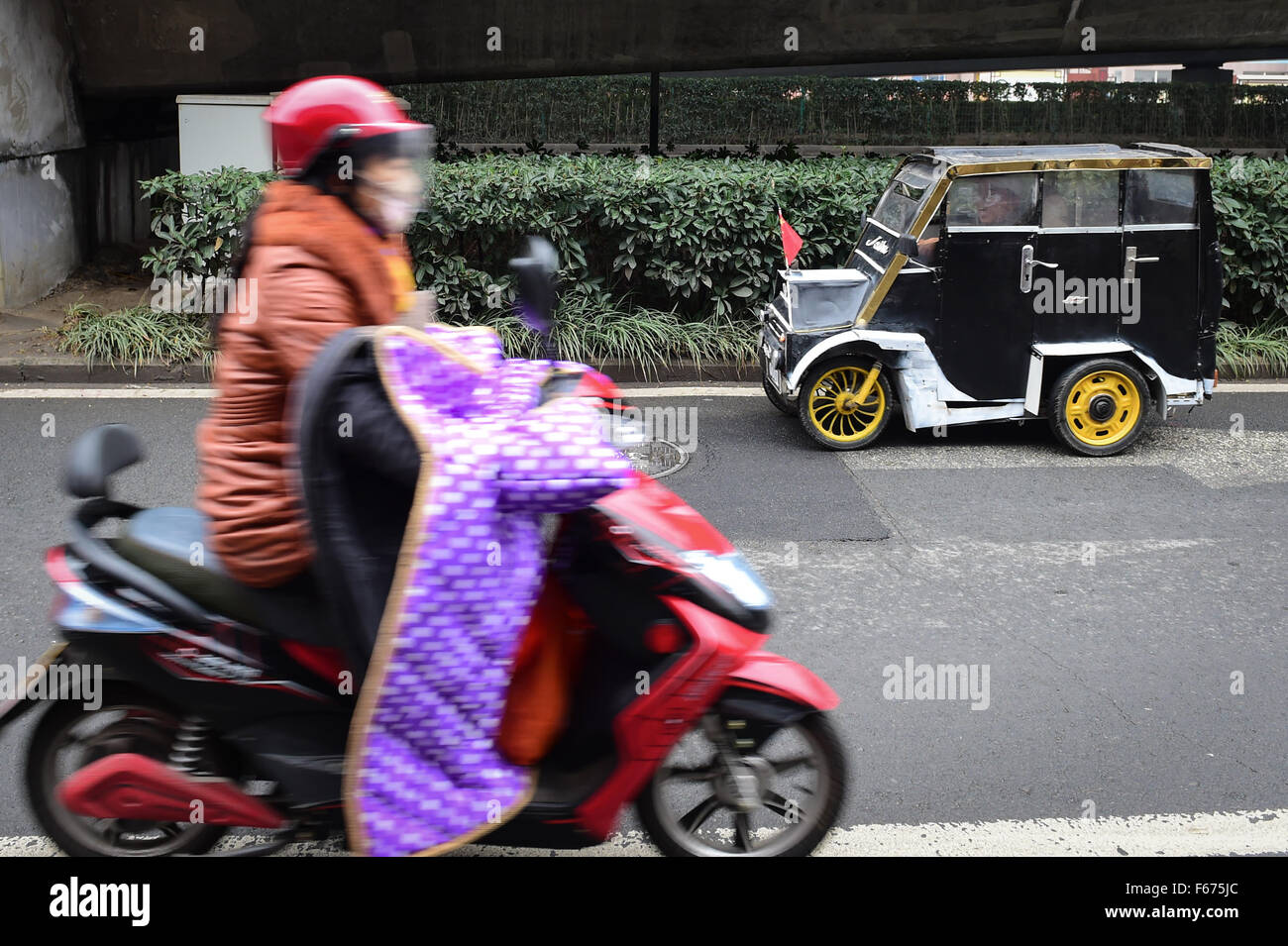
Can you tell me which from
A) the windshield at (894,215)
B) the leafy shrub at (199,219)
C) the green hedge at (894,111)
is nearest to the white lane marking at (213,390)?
the leafy shrub at (199,219)

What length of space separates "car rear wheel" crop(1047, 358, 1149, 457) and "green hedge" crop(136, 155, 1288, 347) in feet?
9.30

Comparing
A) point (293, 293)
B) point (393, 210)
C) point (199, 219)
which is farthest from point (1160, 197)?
point (199, 219)

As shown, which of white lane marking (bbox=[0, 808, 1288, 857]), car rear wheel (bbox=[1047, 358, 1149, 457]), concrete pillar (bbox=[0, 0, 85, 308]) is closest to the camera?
white lane marking (bbox=[0, 808, 1288, 857])

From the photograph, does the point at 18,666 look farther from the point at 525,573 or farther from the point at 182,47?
the point at 182,47

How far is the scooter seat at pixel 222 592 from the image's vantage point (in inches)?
115

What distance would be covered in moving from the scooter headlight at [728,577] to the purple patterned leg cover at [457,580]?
34 centimetres

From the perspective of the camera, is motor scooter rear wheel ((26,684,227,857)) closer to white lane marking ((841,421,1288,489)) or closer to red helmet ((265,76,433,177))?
red helmet ((265,76,433,177))

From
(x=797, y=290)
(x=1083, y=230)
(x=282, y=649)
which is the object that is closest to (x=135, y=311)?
(x=797, y=290)

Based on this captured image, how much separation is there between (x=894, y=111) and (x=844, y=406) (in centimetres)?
2402

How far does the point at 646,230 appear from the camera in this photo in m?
9.64

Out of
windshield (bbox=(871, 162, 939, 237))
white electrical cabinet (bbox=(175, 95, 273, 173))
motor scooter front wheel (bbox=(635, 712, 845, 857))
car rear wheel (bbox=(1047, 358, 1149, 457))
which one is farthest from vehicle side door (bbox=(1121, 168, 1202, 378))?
white electrical cabinet (bbox=(175, 95, 273, 173))

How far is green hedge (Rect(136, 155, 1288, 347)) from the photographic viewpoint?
9.48 m

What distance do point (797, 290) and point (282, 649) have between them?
16.7 feet

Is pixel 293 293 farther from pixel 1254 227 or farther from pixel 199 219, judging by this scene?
pixel 1254 227
